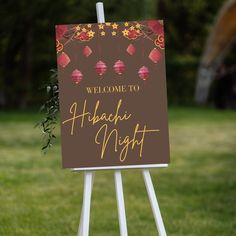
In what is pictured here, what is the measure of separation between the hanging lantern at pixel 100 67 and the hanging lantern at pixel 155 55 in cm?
27

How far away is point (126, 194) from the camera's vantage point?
8.38 m

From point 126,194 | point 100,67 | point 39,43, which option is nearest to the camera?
point 100,67

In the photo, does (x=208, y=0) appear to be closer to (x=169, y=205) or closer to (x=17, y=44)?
(x=17, y=44)

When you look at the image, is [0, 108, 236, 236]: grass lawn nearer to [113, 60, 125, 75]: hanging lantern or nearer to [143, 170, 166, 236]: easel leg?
[143, 170, 166, 236]: easel leg

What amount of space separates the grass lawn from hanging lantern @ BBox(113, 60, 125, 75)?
198 cm

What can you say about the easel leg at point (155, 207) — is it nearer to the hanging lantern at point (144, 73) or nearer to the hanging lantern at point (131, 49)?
the hanging lantern at point (144, 73)

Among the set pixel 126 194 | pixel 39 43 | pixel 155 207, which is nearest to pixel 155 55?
pixel 155 207

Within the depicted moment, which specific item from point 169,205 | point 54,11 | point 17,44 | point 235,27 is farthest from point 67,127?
point 17,44

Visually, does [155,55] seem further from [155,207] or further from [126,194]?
[126,194]

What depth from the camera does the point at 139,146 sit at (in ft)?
15.3

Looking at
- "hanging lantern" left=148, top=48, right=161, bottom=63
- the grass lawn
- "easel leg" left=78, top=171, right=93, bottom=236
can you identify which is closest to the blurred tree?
the grass lawn

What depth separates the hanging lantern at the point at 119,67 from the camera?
4633mm

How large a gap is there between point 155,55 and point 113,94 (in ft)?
1.09

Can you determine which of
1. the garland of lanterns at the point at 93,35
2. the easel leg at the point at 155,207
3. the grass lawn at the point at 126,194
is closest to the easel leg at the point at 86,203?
the easel leg at the point at 155,207
